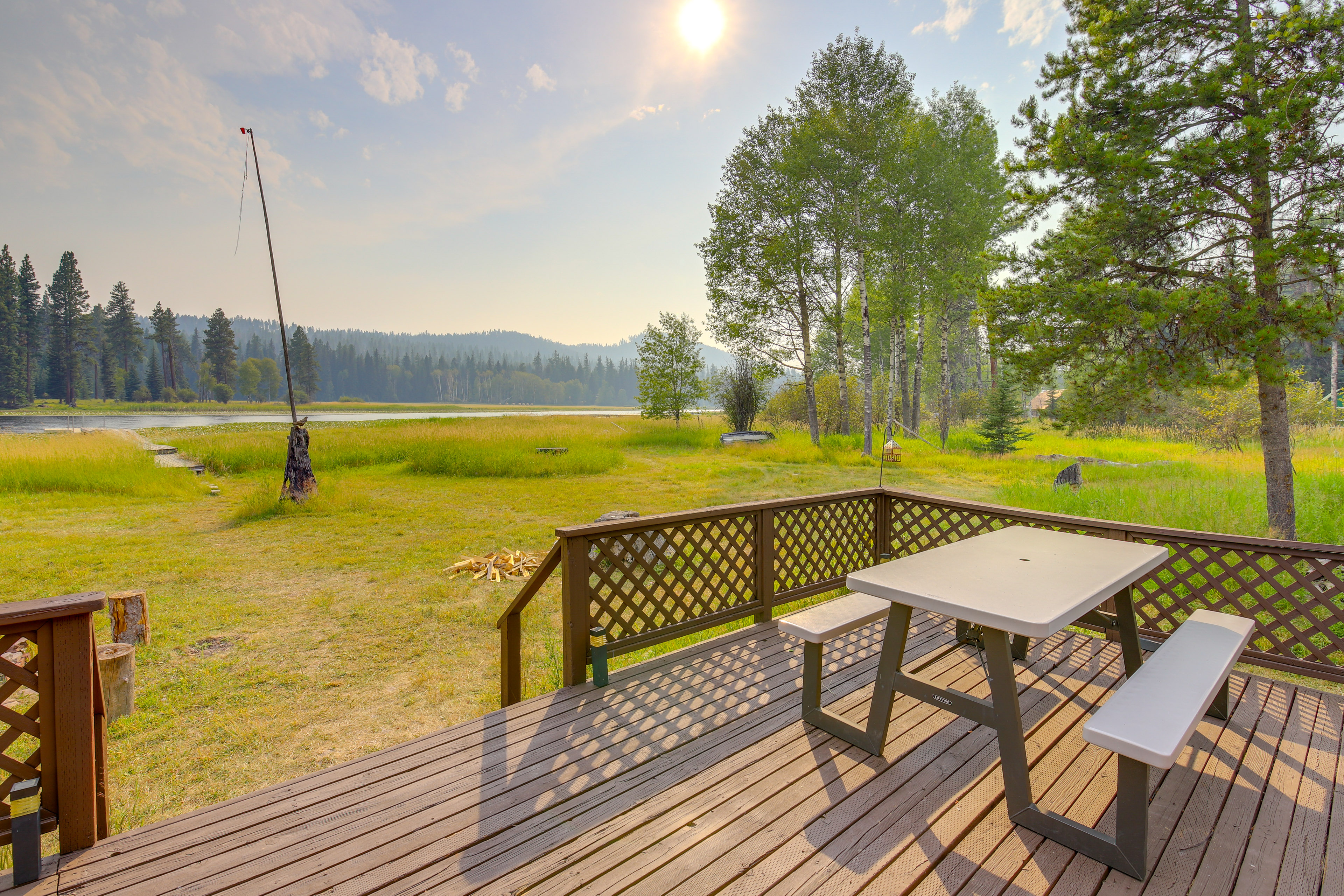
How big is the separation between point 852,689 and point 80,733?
9.97ft

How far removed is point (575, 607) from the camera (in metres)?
2.85

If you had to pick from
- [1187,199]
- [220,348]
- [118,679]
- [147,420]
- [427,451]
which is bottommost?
[118,679]

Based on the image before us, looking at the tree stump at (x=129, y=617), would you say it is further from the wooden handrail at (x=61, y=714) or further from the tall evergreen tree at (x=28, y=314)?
the tall evergreen tree at (x=28, y=314)

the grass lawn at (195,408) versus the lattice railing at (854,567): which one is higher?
the grass lawn at (195,408)

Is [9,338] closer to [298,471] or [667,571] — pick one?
[298,471]

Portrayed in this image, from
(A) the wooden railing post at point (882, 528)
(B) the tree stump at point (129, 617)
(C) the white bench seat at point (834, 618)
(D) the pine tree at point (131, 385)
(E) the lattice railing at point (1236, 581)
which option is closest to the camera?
(C) the white bench seat at point (834, 618)

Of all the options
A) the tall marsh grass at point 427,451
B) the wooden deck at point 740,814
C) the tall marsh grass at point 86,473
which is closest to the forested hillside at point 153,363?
the tall marsh grass at point 427,451

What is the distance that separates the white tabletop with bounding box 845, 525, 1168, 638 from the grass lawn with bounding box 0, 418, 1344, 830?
264 centimetres

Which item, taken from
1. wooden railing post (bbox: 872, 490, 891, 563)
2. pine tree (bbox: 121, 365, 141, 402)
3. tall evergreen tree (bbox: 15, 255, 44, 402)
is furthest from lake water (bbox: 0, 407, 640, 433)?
wooden railing post (bbox: 872, 490, 891, 563)

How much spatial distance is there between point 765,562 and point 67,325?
61594 millimetres

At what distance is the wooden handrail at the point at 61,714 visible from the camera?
5.08ft

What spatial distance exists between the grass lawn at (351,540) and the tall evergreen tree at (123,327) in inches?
1860

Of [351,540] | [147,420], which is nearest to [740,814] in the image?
[351,540]

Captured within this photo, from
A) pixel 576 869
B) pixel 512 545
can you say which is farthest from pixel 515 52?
pixel 576 869
